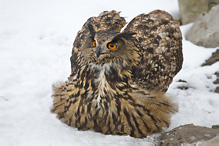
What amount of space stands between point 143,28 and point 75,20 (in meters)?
3.89

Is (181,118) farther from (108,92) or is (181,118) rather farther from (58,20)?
(58,20)

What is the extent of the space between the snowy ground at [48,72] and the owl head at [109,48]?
0.89 m

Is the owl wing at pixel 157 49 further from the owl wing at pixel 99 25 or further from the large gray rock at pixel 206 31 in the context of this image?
the large gray rock at pixel 206 31

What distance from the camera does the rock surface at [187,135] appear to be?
282 centimetres

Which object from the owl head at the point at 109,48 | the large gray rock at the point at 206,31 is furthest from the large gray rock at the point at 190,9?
the owl head at the point at 109,48

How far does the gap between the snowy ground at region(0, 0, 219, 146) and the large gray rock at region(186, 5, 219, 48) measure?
198mm

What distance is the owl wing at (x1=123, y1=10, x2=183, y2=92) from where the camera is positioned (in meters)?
3.68

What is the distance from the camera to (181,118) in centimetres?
416

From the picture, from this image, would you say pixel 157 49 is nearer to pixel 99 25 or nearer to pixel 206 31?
pixel 99 25

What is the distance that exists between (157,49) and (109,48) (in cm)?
129

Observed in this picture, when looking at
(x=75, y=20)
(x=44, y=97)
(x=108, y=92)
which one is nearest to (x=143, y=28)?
(x=108, y=92)

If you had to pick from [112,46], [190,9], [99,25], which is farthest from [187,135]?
[190,9]

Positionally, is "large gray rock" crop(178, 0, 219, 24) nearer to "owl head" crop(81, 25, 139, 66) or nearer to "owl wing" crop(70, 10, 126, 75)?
"owl wing" crop(70, 10, 126, 75)

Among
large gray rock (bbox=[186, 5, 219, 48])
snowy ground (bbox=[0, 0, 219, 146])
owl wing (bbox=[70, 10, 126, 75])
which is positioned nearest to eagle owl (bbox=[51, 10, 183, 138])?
snowy ground (bbox=[0, 0, 219, 146])
